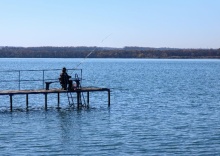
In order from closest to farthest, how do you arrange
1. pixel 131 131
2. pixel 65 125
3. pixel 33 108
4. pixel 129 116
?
pixel 131 131, pixel 65 125, pixel 129 116, pixel 33 108

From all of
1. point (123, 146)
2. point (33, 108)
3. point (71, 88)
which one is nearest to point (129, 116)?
point (71, 88)

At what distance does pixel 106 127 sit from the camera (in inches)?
1228

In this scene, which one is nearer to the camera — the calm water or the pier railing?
the calm water

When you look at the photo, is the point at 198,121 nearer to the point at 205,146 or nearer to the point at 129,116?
the point at 129,116

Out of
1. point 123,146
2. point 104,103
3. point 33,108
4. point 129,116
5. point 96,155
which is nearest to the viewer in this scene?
point 96,155

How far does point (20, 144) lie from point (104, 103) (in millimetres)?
19804

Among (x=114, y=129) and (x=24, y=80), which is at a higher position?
(x=24, y=80)

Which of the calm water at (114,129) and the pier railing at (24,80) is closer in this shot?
the calm water at (114,129)

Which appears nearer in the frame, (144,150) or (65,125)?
(144,150)

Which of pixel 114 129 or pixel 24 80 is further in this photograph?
pixel 24 80

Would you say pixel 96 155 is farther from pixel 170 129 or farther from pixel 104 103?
pixel 104 103

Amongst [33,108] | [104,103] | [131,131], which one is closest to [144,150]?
[131,131]

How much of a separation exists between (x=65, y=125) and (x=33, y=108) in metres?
8.96

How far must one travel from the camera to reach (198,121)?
33.6 meters
